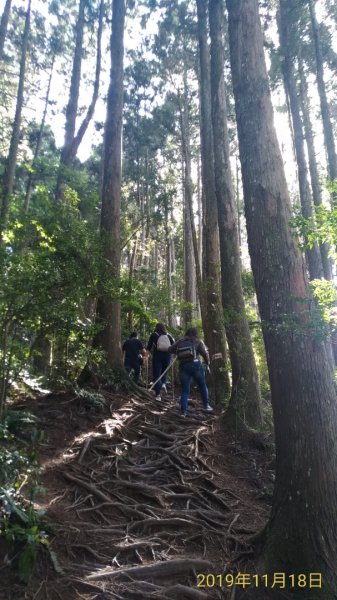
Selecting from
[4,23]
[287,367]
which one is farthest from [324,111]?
[287,367]

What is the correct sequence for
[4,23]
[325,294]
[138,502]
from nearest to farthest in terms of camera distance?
[325,294] → [138,502] → [4,23]

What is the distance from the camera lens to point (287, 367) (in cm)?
350

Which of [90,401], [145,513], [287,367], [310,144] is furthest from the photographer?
[310,144]

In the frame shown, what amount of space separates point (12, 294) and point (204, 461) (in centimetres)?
361

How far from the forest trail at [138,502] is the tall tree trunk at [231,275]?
0.74 m

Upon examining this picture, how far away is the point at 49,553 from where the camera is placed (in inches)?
128

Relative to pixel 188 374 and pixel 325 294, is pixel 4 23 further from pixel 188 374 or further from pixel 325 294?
pixel 325 294

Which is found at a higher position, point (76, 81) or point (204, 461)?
point (76, 81)

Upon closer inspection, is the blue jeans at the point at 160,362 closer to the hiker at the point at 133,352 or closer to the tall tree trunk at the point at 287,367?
the hiker at the point at 133,352

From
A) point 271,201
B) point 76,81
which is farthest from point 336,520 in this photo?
point 76,81

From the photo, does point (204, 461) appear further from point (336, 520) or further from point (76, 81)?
point (76, 81)

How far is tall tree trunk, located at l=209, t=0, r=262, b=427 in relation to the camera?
7605 millimetres

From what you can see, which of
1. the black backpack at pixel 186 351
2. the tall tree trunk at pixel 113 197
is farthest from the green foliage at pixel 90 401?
the black backpack at pixel 186 351
